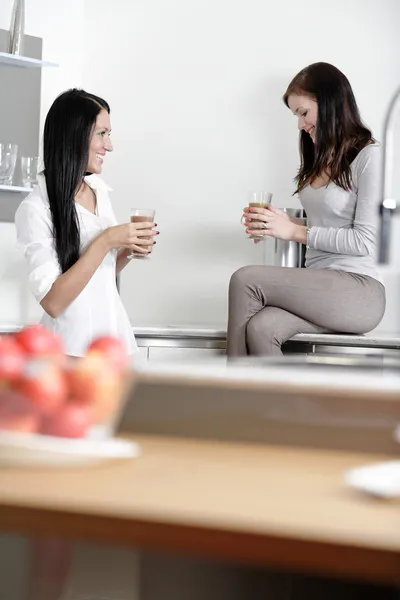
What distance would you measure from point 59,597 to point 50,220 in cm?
230

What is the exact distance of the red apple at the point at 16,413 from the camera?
3.12ft

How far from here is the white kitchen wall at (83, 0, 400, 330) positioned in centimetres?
387

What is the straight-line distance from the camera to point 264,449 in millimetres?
1067

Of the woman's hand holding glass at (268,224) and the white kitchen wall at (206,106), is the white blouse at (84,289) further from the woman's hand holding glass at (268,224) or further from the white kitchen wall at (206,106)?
the white kitchen wall at (206,106)

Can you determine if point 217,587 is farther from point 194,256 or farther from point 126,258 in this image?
point 194,256

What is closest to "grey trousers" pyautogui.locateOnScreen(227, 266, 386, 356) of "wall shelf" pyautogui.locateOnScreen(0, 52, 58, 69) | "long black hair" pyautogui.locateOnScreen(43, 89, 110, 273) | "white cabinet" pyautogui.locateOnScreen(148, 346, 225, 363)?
"white cabinet" pyautogui.locateOnScreen(148, 346, 225, 363)

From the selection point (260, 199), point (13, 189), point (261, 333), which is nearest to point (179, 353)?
point (261, 333)

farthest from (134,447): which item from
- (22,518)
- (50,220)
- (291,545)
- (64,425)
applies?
(50,220)

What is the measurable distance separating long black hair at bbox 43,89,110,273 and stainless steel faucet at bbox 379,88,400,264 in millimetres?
1789

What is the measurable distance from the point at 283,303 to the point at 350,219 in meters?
0.39

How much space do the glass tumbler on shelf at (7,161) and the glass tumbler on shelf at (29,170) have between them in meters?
0.07

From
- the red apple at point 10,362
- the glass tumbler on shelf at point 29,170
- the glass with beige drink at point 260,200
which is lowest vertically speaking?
the red apple at point 10,362

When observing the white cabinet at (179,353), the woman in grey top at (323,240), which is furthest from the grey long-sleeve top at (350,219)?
the white cabinet at (179,353)

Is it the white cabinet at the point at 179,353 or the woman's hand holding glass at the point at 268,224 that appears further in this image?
the white cabinet at the point at 179,353
